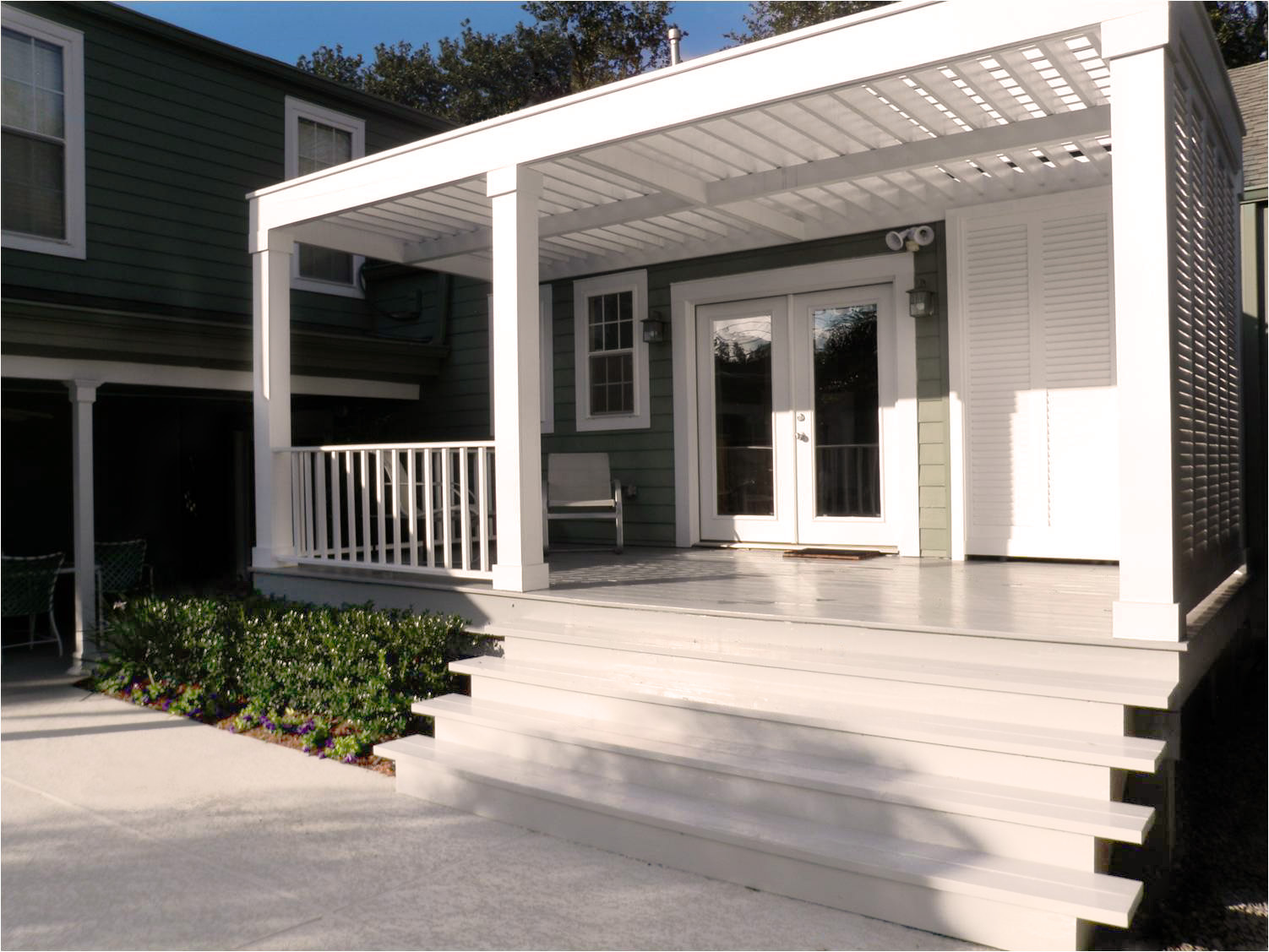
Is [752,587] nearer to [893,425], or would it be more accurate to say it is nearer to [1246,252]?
[893,425]

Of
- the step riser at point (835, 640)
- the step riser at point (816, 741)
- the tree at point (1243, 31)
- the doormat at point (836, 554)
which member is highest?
the tree at point (1243, 31)

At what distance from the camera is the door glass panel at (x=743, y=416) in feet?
23.2

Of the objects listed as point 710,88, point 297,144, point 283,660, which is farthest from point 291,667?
point 297,144

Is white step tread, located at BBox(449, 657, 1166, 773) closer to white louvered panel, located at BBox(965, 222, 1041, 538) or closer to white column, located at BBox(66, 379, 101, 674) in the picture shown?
white louvered panel, located at BBox(965, 222, 1041, 538)

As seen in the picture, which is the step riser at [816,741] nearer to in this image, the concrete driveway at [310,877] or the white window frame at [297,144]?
the concrete driveway at [310,877]

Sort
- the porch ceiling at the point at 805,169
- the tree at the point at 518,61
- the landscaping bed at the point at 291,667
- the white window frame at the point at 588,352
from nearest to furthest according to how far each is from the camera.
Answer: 1. the porch ceiling at the point at 805,169
2. the landscaping bed at the point at 291,667
3. the white window frame at the point at 588,352
4. the tree at the point at 518,61

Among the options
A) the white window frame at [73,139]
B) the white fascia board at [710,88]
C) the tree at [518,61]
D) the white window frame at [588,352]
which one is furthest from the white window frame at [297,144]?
the tree at [518,61]

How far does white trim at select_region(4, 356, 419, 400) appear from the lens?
6172mm

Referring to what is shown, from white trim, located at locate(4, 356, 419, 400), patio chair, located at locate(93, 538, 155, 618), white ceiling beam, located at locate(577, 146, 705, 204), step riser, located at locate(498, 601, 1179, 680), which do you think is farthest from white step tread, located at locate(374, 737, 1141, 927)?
patio chair, located at locate(93, 538, 155, 618)

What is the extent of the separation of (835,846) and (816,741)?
1.67ft

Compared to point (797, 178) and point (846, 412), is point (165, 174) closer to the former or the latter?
point (797, 178)

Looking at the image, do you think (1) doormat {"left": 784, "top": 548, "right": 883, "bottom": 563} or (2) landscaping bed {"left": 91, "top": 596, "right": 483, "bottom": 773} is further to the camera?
(1) doormat {"left": 784, "top": 548, "right": 883, "bottom": 563}

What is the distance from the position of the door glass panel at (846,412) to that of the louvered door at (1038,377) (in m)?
0.64

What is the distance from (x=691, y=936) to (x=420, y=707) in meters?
1.94
